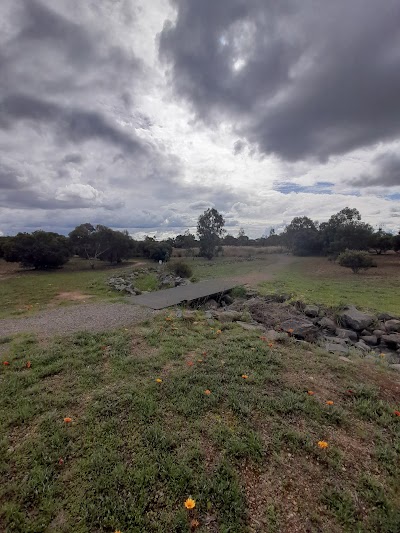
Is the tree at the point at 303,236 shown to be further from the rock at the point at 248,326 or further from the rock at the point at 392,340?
the rock at the point at 248,326

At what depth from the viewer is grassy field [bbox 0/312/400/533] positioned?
7.33ft

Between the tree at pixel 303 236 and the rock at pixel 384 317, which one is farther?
the tree at pixel 303 236

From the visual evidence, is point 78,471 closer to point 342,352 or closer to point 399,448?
point 399,448

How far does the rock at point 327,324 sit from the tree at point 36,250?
80.9 ft

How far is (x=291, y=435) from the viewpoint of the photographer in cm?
304

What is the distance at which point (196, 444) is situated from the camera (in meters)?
2.88

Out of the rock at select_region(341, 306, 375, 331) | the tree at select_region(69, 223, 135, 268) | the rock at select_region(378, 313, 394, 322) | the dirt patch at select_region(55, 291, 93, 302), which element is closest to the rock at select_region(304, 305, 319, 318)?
the rock at select_region(341, 306, 375, 331)

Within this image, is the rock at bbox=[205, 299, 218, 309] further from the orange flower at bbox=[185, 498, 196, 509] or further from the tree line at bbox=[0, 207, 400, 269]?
the tree line at bbox=[0, 207, 400, 269]

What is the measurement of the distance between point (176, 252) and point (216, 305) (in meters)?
39.0

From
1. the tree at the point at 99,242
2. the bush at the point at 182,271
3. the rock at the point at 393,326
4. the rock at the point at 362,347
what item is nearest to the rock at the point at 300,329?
the rock at the point at 362,347

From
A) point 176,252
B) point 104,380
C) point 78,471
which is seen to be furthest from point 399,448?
point 176,252

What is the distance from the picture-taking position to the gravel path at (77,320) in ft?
21.7

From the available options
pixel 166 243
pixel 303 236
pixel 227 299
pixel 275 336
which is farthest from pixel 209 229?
pixel 275 336

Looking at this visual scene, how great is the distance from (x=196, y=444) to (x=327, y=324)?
6797 millimetres
